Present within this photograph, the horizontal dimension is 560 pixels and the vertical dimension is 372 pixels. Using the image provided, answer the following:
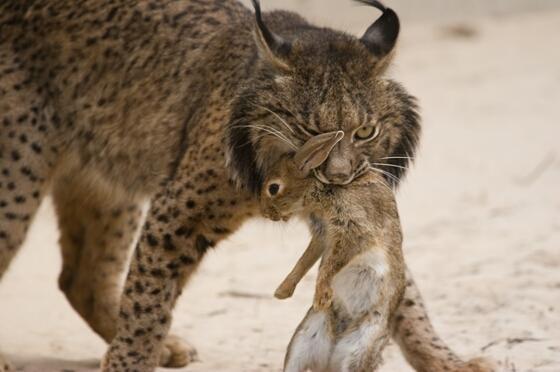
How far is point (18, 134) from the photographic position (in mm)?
7512

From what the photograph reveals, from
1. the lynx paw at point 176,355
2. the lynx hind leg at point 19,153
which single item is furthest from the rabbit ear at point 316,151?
the lynx paw at point 176,355

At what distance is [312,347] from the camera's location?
6.02 m

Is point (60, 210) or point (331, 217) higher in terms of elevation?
point (331, 217)

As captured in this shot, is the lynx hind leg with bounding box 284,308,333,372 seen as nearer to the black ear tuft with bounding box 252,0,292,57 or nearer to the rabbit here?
the rabbit

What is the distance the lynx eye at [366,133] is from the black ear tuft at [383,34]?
434 millimetres

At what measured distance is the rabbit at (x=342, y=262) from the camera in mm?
5895

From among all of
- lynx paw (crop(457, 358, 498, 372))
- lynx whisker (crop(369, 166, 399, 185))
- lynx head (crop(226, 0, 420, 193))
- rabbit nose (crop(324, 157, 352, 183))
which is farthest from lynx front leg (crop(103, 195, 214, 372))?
lynx paw (crop(457, 358, 498, 372))

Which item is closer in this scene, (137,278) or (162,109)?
(137,278)

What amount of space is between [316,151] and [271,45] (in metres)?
0.83

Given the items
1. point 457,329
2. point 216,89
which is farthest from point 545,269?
point 216,89

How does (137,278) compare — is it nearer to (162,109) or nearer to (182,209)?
(182,209)

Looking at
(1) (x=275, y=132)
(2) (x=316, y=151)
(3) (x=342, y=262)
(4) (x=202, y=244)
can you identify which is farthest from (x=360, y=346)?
(4) (x=202, y=244)

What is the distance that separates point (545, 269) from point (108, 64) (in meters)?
3.08

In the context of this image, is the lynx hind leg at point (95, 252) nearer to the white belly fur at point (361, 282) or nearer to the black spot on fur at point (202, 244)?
the black spot on fur at point (202, 244)
